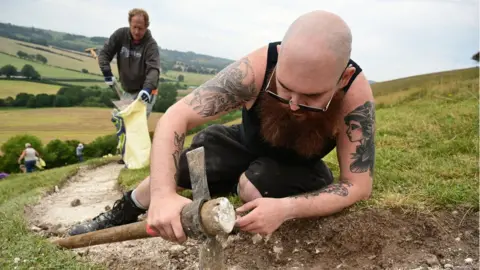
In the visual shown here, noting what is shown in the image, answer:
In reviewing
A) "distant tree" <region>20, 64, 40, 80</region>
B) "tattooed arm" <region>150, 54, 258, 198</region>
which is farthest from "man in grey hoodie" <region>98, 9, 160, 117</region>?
"distant tree" <region>20, 64, 40, 80</region>

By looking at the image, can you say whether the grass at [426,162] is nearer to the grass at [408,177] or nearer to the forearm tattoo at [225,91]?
the grass at [408,177]

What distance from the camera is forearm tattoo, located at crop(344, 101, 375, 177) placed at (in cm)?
284

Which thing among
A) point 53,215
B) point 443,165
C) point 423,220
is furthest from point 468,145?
point 53,215

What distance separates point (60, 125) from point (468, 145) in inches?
494

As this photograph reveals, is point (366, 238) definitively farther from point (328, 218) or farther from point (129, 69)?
point (129, 69)

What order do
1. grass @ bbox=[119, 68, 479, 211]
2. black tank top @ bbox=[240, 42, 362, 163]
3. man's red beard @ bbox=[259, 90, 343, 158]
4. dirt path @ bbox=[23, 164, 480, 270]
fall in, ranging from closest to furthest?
man's red beard @ bbox=[259, 90, 343, 158]
black tank top @ bbox=[240, 42, 362, 163]
dirt path @ bbox=[23, 164, 480, 270]
grass @ bbox=[119, 68, 479, 211]

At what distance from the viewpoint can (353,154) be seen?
9.45 ft

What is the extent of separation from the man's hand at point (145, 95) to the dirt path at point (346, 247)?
442 cm

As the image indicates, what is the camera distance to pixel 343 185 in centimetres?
290

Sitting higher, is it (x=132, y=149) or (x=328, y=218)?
(x=328, y=218)

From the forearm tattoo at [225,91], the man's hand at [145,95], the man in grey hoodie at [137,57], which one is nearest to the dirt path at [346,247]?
the forearm tattoo at [225,91]

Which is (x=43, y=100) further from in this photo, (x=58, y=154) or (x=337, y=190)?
(x=337, y=190)

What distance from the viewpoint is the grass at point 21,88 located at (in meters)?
13.2

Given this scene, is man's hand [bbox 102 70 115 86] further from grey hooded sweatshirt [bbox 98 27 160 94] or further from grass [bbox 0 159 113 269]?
grass [bbox 0 159 113 269]
